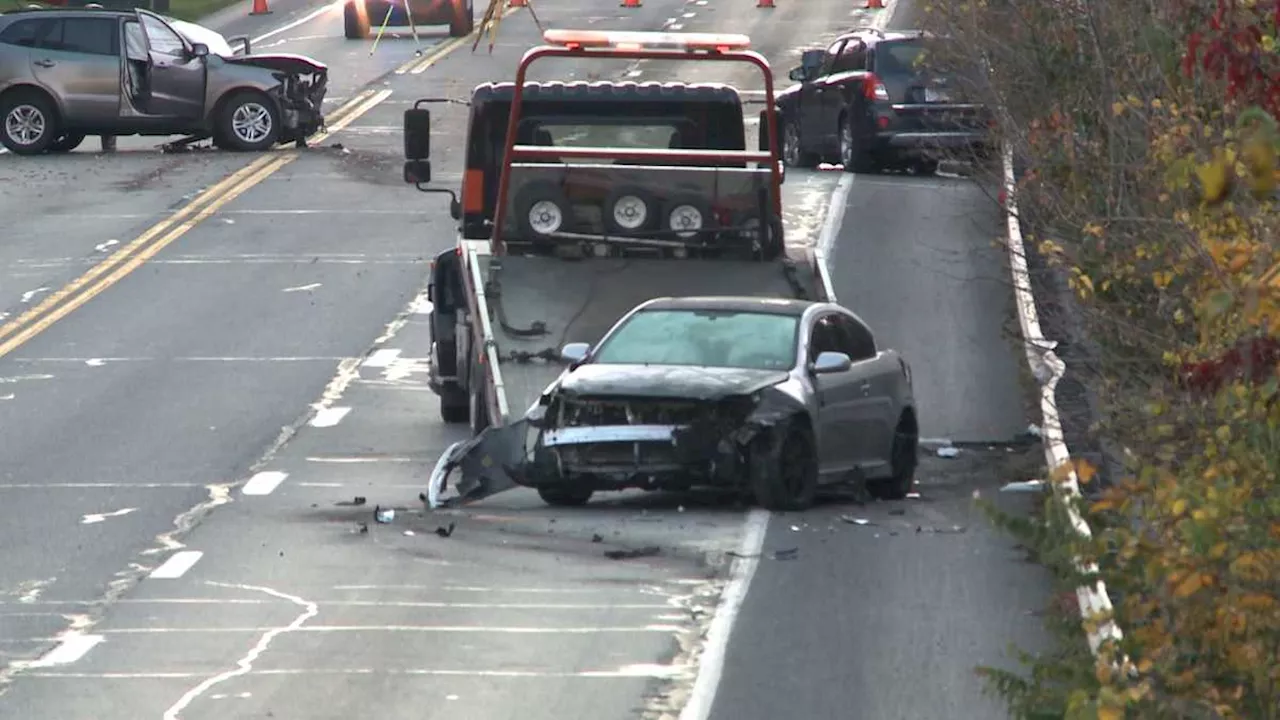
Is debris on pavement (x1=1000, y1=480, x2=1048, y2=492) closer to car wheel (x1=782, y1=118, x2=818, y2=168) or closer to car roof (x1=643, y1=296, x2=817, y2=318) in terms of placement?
car roof (x1=643, y1=296, x2=817, y2=318)

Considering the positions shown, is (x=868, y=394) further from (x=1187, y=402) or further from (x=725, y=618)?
(x=1187, y=402)

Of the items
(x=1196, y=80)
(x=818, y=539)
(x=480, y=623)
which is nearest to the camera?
(x=480, y=623)

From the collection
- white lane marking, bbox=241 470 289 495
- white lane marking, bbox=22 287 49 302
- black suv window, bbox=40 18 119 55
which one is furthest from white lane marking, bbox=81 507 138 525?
black suv window, bbox=40 18 119 55

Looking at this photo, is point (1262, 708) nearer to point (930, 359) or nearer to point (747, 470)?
point (747, 470)

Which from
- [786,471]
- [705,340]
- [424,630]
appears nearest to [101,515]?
[705,340]

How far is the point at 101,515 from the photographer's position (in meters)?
15.6

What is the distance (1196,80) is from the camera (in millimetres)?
13453

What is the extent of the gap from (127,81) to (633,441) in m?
21.3

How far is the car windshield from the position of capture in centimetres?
1630

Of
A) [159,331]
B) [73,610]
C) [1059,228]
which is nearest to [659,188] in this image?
[1059,228]

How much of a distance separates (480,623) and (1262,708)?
5.99 m

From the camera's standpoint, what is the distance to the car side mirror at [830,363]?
16078 mm

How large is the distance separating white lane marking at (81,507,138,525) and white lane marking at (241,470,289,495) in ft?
3.26

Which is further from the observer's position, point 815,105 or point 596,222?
point 815,105
